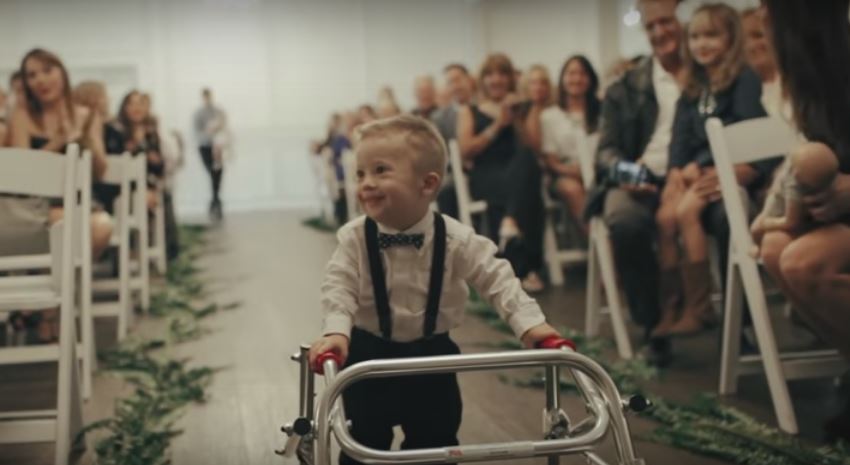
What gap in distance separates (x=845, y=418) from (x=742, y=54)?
1.26 m

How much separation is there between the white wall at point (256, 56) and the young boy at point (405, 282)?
34.3 feet

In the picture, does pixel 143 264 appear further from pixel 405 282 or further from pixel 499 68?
pixel 405 282

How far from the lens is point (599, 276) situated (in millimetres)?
3996

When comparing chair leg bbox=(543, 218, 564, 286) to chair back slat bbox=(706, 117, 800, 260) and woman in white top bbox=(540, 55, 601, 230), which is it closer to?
woman in white top bbox=(540, 55, 601, 230)

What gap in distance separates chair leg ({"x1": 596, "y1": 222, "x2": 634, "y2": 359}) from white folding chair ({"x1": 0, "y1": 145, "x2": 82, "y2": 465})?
5.58 feet

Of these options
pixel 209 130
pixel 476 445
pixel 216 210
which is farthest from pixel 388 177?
pixel 209 130

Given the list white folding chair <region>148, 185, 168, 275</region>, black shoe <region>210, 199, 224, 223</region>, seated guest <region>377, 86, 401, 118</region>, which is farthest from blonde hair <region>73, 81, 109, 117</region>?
black shoe <region>210, 199, 224, 223</region>

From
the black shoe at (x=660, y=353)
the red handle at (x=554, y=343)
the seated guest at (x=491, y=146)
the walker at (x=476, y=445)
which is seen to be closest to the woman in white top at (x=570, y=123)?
the seated guest at (x=491, y=146)

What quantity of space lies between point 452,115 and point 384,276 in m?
3.80

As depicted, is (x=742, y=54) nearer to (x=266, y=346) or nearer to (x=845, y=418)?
(x=845, y=418)

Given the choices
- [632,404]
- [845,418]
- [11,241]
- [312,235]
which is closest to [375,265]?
[632,404]

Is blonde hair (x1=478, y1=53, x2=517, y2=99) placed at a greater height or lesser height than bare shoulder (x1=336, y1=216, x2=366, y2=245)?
greater

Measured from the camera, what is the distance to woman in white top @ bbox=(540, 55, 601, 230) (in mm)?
5277

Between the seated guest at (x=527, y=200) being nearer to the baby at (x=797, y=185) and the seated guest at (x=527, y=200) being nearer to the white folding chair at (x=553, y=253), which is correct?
the white folding chair at (x=553, y=253)
